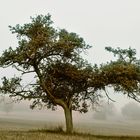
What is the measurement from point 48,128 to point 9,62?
7.80 m

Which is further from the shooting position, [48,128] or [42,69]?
[42,69]

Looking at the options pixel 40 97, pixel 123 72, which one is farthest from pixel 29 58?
pixel 123 72

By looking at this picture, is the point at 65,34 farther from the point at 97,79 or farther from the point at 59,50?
the point at 97,79

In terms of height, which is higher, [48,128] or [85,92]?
[85,92]

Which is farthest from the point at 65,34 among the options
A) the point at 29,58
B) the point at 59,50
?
the point at 29,58

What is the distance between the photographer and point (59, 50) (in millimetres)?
44062

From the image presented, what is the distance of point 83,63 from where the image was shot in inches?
1810

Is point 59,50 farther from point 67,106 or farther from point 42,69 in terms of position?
point 67,106

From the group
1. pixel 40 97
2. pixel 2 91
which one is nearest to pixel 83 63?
pixel 40 97

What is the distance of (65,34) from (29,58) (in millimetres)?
4581

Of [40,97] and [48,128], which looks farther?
[40,97]

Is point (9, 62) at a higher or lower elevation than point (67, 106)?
higher

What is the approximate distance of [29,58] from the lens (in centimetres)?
4309

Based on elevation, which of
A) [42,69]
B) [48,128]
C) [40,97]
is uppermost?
[42,69]
